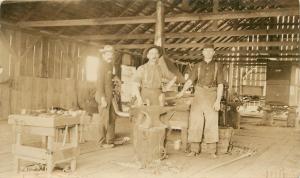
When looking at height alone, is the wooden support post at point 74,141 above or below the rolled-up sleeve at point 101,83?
below

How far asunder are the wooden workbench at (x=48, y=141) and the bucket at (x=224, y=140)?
2.73 m

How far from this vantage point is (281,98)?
16.8 meters

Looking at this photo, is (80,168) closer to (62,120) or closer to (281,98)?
(62,120)

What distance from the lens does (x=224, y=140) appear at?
250 inches

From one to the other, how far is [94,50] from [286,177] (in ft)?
36.7

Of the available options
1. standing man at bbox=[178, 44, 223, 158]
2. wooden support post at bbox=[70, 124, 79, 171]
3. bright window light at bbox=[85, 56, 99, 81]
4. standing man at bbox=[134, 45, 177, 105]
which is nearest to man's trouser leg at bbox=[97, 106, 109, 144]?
standing man at bbox=[134, 45, 177, 105]

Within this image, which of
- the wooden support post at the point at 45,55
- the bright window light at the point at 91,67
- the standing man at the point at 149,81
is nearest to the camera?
the standing man at the point at 149,81

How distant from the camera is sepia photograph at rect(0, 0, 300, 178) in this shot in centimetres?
466

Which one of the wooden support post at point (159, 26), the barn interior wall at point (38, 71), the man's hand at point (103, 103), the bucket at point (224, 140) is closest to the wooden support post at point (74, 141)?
the man's hand at point (103, 103)

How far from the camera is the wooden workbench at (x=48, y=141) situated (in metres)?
4.23

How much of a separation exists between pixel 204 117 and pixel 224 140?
634 millimetres

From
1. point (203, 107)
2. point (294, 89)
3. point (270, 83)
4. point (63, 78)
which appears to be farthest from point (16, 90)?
point (294, 89)

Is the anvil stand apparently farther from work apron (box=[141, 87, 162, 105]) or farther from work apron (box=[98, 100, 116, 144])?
work apron (box=[98, 100, 116, 144])

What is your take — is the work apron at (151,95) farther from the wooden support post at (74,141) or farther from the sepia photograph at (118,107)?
the wooden support post at (74,141)
